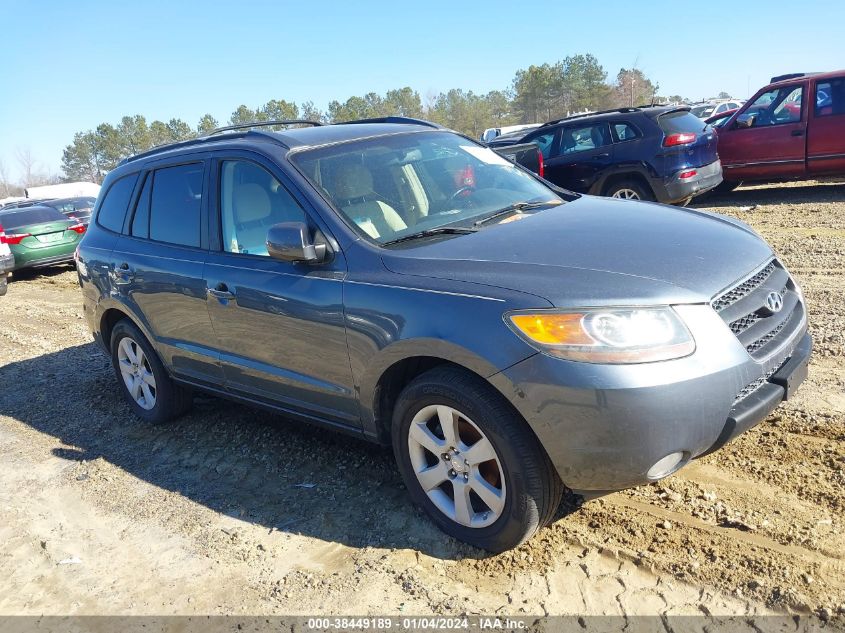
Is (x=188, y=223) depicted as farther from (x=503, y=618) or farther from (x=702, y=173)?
(x=702, y=173)

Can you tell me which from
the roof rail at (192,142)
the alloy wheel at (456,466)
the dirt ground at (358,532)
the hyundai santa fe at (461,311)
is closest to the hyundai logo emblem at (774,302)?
the hyundai santa fe at (461,311)

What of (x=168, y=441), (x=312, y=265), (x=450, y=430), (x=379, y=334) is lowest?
(x=168, y=441)

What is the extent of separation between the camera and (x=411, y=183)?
4.00 meters

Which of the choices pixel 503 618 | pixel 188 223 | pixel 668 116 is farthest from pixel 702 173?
pixel 503 618

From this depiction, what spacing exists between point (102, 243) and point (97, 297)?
411 millimetres

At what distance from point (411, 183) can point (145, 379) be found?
103 inches

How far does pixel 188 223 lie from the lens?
14.8 ft

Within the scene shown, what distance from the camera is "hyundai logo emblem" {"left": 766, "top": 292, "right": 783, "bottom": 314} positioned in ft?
10.1

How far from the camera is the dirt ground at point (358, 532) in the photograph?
2.87m

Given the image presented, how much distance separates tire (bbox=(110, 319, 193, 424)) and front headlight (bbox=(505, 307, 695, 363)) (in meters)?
3.24

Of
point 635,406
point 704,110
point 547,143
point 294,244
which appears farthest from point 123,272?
point 704,110

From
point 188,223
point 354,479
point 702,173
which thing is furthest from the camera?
point 702,173

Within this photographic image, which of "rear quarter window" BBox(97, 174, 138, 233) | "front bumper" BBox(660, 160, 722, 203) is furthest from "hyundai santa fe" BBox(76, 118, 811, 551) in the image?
"front bumper" BBox(660, 160, 722, 203)

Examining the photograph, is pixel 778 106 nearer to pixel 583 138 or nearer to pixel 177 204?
pixel 583 138
